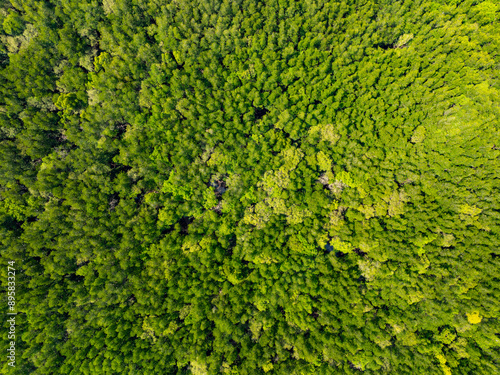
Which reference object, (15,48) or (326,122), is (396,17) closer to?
(326,122)

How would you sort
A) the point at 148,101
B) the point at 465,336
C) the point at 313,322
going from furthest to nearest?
the point at 148,101 < the point at 313,322 < the point at 465,336

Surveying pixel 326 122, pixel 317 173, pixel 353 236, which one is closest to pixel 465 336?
pixel 353 236

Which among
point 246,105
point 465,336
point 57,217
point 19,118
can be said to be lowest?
point 57,217

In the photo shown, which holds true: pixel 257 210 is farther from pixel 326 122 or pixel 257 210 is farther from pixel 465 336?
pixel 465 336

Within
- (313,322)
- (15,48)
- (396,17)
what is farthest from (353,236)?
(15,48)

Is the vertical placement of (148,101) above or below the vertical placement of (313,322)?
above

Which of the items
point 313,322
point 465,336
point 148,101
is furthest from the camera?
point 148,101

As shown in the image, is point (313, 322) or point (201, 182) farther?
point (201, 182)
